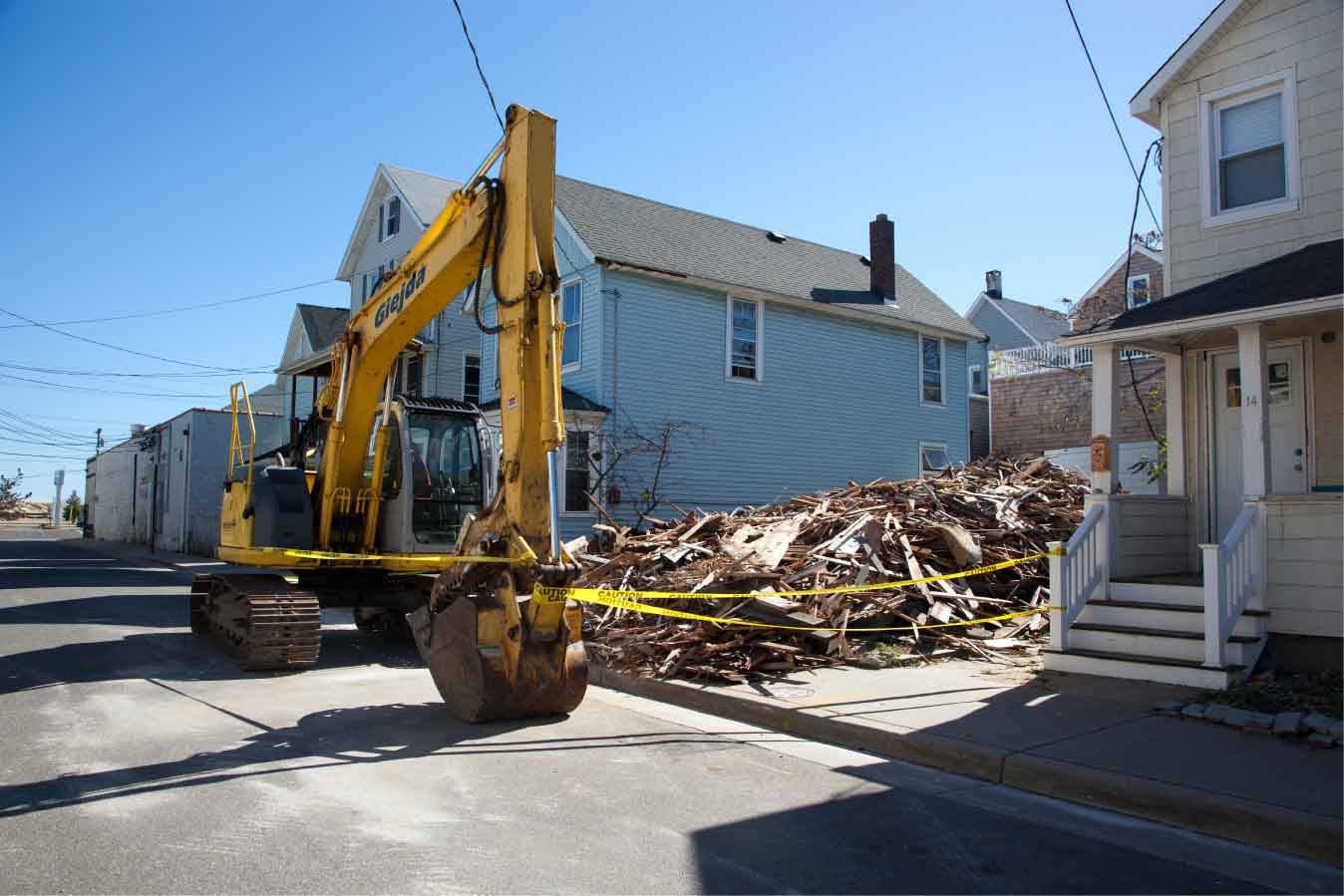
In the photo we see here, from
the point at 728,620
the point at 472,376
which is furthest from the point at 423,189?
the point at 728,620

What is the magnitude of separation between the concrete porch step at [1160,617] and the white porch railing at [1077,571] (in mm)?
165

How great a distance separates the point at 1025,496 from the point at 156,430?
32300mm

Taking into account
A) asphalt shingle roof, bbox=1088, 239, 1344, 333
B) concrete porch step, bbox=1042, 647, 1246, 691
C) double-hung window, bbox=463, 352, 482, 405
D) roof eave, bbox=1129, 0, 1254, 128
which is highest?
roof eave, bbox=1129, 0, 1254, 128

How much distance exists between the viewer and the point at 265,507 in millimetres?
11227

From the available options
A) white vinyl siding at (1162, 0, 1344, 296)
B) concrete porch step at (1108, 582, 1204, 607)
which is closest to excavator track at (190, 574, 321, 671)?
concrete porch step at (1108, 582, 1204, 607)

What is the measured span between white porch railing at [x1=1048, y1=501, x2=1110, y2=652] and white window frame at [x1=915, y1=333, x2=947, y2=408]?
56.6 feet

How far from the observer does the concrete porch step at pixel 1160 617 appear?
8.77 metres

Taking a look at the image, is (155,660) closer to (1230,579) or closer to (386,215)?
(1230,579)

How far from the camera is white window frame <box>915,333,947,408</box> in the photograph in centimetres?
2692

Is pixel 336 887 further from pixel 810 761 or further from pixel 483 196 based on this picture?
pixel 483 196

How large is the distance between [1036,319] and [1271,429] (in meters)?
36.9

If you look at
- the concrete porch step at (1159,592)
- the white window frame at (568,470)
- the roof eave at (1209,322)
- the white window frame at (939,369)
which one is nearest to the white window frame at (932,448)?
the white window frame at (939,369)

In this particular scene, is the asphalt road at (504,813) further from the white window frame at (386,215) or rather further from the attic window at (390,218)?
the attic window at (390,218)

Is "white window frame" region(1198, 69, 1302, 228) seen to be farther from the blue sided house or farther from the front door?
the blue sided house
